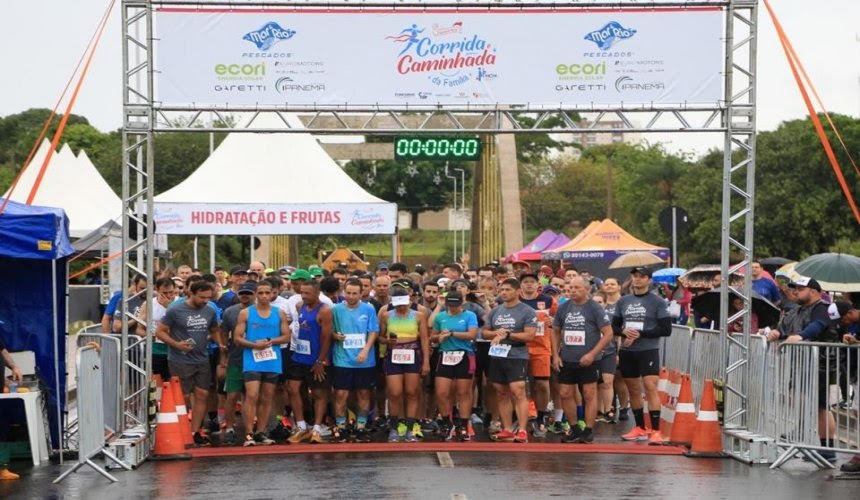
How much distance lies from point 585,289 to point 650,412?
1647 mm

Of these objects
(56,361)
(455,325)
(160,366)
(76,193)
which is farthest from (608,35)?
(76,193)

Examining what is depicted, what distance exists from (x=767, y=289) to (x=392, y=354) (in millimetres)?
5564

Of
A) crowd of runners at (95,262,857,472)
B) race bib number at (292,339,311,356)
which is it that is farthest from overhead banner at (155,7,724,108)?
race bib number at (292,339,311,356)

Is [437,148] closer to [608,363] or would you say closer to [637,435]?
[608,363]

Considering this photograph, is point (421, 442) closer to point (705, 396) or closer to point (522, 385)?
point (522, 385)

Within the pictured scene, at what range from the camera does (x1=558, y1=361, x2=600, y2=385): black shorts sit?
15438mm

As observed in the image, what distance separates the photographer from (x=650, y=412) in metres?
15.8

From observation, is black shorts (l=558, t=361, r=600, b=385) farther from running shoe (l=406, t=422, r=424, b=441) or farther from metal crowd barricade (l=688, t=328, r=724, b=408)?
running shoe (l=406, t=422, r=424, b=441)

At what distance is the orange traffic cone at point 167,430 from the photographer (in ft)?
46.7

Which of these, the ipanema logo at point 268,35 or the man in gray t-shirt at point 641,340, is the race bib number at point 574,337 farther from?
the ipanema logo at point 268,35

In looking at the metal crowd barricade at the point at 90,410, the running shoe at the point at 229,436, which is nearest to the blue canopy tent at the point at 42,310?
the metal crowd barricade at the point at 90,410

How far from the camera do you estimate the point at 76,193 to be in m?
37.3

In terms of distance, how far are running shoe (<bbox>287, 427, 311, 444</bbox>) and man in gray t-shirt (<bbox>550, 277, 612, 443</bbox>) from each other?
115 inches

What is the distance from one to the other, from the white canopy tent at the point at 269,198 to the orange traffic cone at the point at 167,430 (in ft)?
44.0
